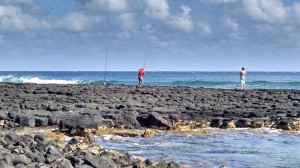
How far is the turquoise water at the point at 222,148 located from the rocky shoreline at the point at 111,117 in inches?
50.4

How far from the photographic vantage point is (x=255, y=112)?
2352cm

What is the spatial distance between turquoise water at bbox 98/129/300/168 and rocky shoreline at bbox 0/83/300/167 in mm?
1281

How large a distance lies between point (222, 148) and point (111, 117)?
5317 mm

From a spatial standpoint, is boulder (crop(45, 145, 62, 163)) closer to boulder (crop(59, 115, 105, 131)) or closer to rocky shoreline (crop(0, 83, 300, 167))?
rocky shoreline (crop(0, 83, 300, 167))

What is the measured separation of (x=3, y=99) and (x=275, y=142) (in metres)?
14.6

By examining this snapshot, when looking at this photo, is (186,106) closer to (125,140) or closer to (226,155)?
(125,140)

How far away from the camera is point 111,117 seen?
20125 mm

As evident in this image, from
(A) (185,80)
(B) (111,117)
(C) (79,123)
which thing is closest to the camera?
(C) (79,123)

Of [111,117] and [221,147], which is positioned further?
[111,117]

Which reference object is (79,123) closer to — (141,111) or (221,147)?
(221,147)

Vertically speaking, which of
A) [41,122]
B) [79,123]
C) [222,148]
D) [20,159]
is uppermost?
[20,159]

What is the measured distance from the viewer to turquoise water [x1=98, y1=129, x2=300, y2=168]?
1387 centimetres

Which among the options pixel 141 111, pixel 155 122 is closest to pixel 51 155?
pixel 155 122

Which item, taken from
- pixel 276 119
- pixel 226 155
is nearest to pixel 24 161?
pixel 226 155
